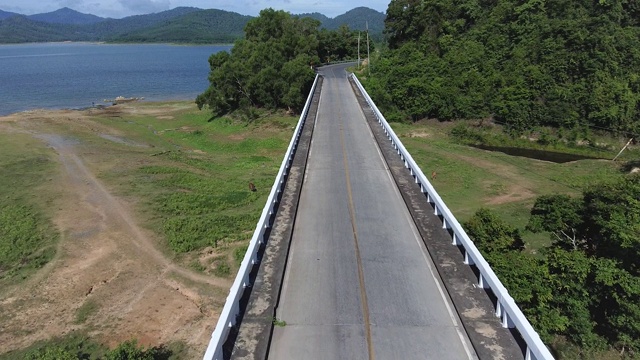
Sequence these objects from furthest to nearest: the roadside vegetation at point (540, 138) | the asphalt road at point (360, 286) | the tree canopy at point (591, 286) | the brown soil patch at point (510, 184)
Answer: the brown soil patch at point (510, 184) < the roadside vegetation at point (540, 138) < the tree canopy at point (591, 286) < the asphalt road at point (360, 286)

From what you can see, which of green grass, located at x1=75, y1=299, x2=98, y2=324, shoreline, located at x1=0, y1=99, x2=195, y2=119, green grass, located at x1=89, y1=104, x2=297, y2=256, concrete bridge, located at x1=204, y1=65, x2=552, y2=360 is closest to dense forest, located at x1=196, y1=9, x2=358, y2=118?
green grass, located at x1=89, y1=104, x2=297, y2=256

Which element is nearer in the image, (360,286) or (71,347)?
(360,286)

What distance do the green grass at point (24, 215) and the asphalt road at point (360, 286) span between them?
11806 mm

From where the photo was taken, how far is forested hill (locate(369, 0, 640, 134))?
39.6 m

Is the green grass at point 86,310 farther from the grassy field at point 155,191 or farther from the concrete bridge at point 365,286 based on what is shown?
the concrete bridge at point 365,286

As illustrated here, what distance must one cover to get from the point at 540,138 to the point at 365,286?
3529 centimetres

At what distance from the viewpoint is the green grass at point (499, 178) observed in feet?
75.0

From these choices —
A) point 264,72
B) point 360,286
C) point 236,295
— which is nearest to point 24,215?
point 236,295

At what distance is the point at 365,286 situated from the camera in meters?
10.1

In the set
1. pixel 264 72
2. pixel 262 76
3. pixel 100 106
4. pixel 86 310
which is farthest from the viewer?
pixel 100 106

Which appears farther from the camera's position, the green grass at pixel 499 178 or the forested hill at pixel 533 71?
the forested hill at pixel 533 71

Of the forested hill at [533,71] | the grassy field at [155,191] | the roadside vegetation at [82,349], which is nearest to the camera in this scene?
the roadside vegetation at [82,349]

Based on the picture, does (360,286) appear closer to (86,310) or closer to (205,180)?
(86,310)

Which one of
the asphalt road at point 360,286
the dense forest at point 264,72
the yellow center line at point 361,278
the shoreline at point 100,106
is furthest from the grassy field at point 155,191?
the shoreline at point 100,106
